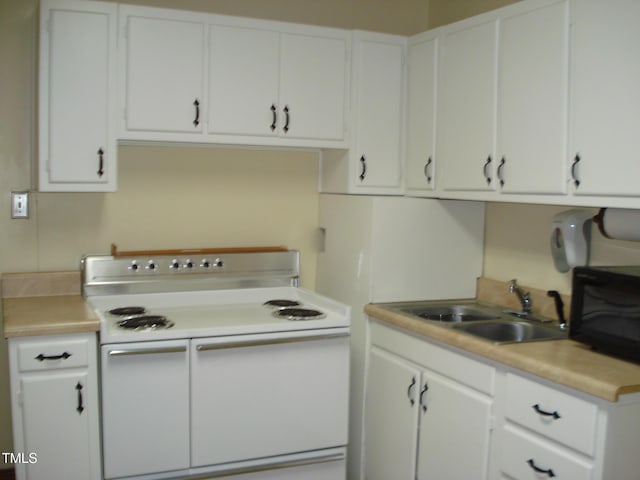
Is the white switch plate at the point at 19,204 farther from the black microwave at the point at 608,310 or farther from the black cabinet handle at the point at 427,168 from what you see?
the black microwave at the point at 608,310

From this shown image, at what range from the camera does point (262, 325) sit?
2678 millimetres

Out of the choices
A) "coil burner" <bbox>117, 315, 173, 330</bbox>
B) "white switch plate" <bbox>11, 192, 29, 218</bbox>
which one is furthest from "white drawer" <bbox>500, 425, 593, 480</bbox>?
"white switch plate" <bbox>11, 192, 29, 218</bbox>

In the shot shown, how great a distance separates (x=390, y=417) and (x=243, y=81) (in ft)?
5.36

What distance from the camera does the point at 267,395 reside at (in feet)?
8.85

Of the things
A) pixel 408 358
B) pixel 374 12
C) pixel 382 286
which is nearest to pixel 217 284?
pixel 382 286

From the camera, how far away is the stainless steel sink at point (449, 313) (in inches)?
118

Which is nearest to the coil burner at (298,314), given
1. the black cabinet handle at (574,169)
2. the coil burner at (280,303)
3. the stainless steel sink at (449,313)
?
the coil burner at (280,303)

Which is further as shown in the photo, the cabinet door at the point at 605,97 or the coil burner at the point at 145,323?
the coil burner at the point at 145,323

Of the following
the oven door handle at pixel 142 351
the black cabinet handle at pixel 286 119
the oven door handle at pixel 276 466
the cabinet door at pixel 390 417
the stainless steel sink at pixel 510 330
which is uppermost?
the black cabinet handle at pixel 286 119

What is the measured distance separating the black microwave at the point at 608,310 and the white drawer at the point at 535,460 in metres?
0.37

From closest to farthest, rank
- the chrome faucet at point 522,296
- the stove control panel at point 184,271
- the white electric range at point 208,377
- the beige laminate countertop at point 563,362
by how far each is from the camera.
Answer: the beige laminate countertop at point 563,362, the white electric range at point 208,377, the chrome faucet at point 522,296, the stove control panel at point 184,271

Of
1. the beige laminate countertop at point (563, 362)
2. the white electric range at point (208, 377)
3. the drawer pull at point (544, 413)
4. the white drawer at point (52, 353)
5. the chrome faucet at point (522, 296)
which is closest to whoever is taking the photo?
the beige laminate countertop at point (563, 362)

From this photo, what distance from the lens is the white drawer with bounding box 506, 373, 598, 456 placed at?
6.20 feet

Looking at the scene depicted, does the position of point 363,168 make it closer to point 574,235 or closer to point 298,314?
point 298,314
